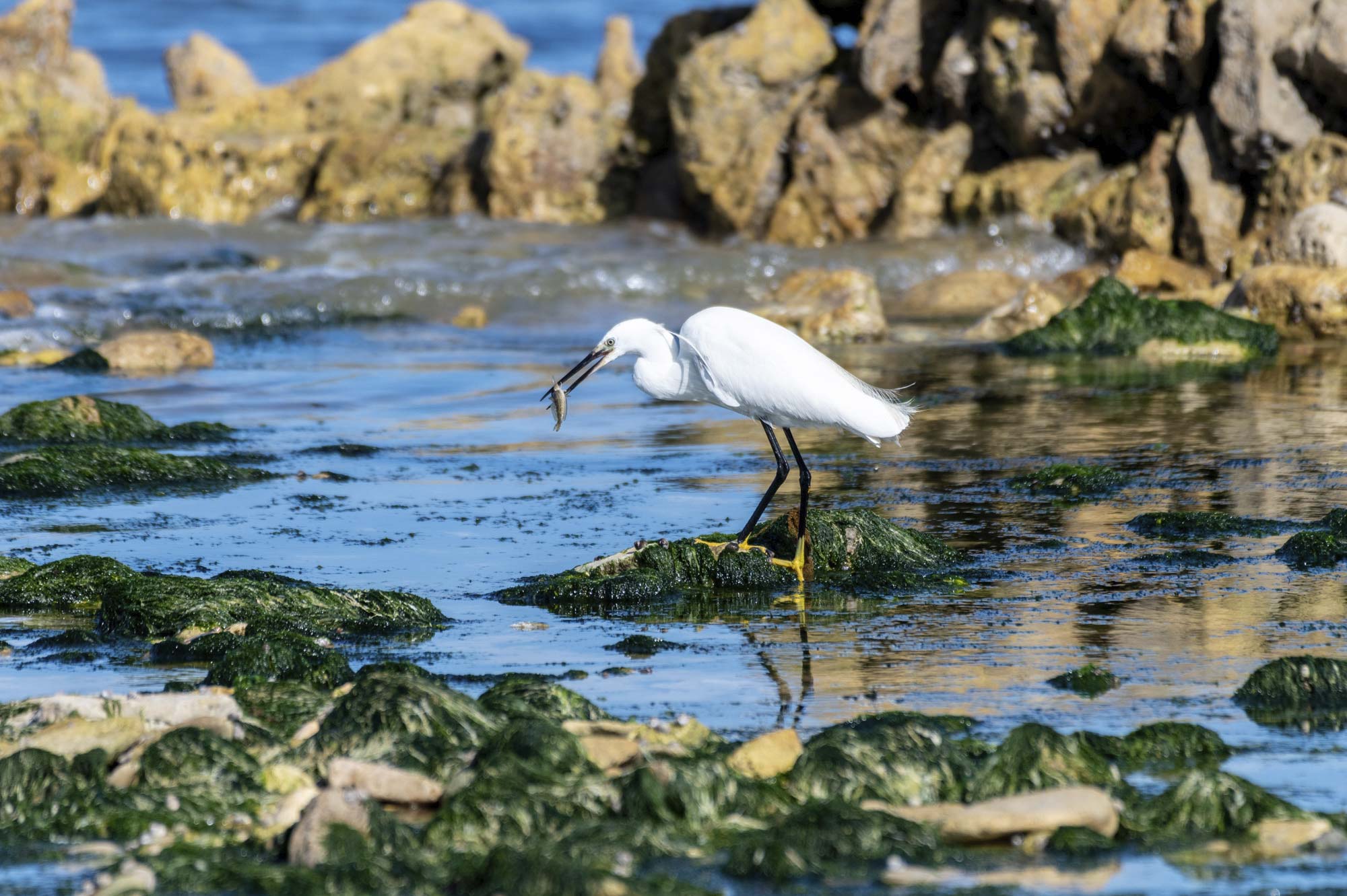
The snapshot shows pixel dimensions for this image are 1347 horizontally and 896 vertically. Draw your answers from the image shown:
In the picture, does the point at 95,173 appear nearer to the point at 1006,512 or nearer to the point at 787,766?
the point at 1006,512

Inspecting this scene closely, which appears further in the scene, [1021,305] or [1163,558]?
[1021,305]

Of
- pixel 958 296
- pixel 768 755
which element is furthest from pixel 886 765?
pixel 958 296

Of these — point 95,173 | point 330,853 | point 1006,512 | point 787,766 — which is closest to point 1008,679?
point 787,766

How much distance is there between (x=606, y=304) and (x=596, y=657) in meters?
13.3

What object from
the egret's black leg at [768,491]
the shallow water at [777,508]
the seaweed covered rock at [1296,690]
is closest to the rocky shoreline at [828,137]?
the shallow water at [777,508]

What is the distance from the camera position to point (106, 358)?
1321cm

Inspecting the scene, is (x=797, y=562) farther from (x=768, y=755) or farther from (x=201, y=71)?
(x=201, y=71)

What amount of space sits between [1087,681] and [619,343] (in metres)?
2.54

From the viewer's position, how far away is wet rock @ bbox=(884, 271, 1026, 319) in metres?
16.5

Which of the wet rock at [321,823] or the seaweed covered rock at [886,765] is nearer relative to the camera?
the wet rock at [321,823]

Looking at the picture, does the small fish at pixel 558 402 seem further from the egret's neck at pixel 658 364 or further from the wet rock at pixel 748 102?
the wet rock at pixel 748 102

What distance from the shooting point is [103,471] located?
8281 millimetres

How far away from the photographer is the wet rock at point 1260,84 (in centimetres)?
1638

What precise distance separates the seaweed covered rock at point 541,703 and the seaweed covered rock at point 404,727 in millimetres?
92
